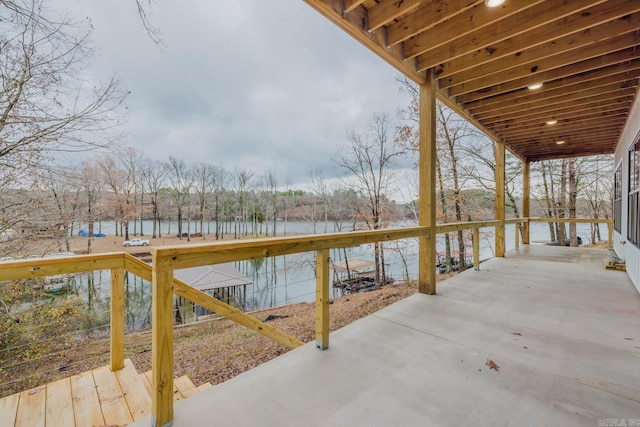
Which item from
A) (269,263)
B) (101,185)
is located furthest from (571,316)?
(269,263)

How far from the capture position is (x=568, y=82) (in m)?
3.57

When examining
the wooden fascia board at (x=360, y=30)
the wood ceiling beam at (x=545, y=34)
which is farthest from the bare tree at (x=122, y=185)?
the wood ceiling beam at (x=545, y=34)

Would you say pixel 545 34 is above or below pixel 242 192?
below

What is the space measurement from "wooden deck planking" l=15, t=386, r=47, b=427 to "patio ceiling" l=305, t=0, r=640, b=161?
332 centimetres

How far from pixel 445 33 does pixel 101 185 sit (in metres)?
6.89

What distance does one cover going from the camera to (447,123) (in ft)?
34.4

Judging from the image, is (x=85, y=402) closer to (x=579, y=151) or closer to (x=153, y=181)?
(x=579, y=151)

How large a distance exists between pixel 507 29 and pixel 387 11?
128 cm

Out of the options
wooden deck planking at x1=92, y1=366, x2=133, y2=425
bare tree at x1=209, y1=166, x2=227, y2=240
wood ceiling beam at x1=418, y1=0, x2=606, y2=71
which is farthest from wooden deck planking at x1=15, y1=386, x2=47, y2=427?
bare tree at x1=209, y1=166, x2=227, y2=240

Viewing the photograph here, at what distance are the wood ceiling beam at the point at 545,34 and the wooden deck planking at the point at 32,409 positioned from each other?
4.51 meters

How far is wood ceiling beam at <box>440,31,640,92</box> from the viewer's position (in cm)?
281

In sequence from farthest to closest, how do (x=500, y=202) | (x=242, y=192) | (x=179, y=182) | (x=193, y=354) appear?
1. (x=242, y=192)
2. (x=179, y=182)
3. (x=500, y=202)
4. (x=193, y=354)

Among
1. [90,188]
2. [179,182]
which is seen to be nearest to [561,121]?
[90,188]

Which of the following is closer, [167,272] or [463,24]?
[167,272]
